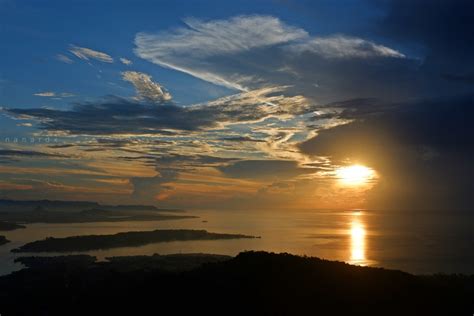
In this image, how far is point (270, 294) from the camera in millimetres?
40531

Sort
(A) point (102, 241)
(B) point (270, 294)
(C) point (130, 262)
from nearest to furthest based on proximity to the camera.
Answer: (B) point (270, 294) < (C) point (130, 262) < (A) point (102, 241)

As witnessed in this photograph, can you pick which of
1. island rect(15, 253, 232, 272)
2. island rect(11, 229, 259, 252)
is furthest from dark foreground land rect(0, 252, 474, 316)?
island rect(11, 229, 259, 252)

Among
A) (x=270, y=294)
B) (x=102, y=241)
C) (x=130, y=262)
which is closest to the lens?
(x=270, y=294)

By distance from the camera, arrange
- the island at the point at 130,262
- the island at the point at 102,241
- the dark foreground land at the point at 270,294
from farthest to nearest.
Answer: the island at the point at 102,241 < the island at the point at 130,262 < the dark foreground land at the point at 270,294

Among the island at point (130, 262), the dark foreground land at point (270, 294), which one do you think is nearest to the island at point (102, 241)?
the island at point (130, 262)

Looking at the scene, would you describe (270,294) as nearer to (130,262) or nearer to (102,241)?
(130,262)

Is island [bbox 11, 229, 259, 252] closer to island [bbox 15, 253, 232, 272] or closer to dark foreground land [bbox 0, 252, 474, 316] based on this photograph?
island [bbox 15, 253, 232, 272]

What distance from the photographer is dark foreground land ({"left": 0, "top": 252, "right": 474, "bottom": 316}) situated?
3781 cm

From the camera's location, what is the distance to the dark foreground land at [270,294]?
37.8 metres

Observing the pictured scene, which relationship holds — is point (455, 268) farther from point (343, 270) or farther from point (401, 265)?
point (343, 270)

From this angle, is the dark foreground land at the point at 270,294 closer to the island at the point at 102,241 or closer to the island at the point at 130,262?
the island at the point at 130,262

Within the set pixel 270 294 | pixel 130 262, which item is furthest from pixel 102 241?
pixel 270 294

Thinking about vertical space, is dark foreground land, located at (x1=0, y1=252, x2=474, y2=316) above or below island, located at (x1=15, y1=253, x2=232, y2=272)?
above

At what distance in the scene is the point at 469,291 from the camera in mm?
44719
